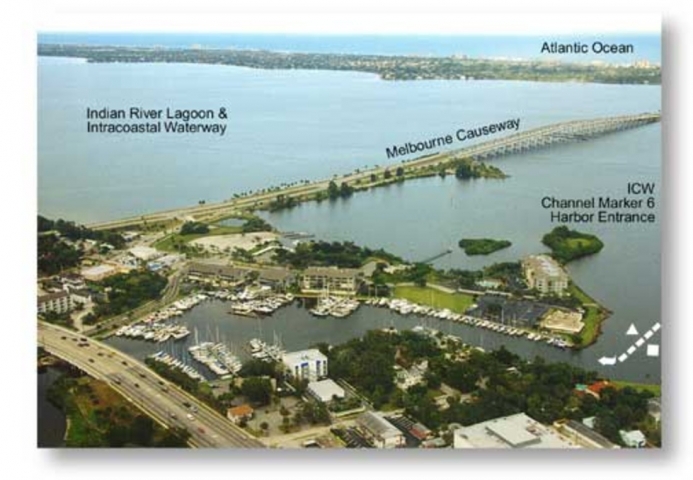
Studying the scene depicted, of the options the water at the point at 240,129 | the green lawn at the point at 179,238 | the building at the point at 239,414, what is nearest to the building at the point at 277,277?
the green lawn at the point at 179,238

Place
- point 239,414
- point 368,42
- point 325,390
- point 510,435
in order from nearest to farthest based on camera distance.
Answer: point 510,435 < point 239,414 < point 325,390 < point 368,42

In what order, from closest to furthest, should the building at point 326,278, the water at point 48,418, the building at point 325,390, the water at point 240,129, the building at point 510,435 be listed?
1. the building at point 510,435
2. the water at point 48,418
3. the building at point 325,390
4. the water at point 240,129
5. the building at point 326,278

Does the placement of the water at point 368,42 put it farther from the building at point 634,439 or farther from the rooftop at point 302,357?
the building at point 634,439

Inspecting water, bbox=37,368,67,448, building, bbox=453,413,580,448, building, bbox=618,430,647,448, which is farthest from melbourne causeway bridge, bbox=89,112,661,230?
building, bbox=618,430,647,448

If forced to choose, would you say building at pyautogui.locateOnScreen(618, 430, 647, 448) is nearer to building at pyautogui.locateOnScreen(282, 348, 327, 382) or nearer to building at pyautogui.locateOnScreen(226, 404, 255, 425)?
building at pyautogui.locateOnScreen(282, 348, 327, 382)

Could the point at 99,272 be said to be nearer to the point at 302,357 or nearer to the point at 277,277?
the point at 277,277

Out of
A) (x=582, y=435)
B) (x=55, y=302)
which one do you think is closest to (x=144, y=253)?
(x=55, y=302)

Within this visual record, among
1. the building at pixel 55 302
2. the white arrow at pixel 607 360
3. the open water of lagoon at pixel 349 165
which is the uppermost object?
the open water of lagoon at pixel 349 165
